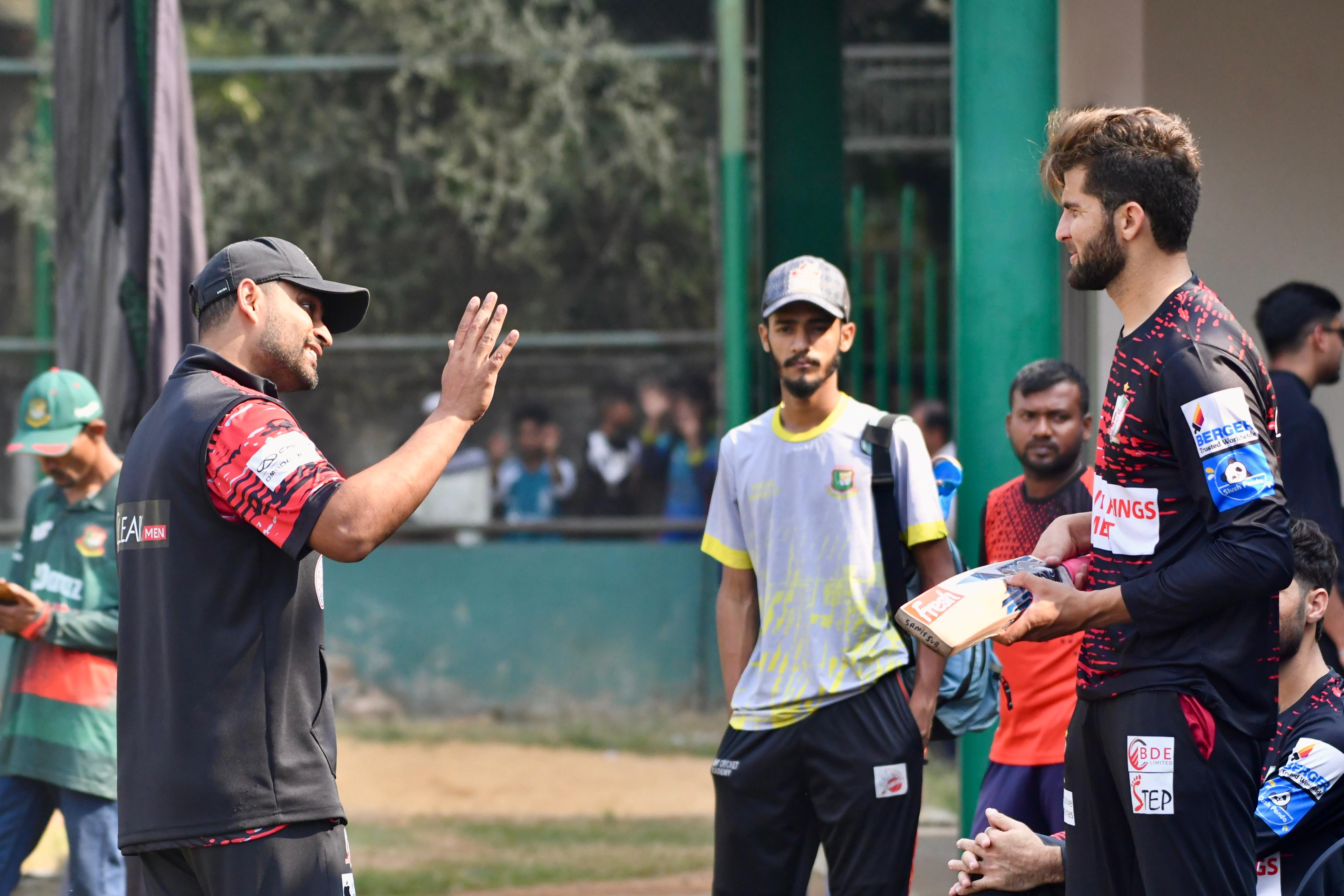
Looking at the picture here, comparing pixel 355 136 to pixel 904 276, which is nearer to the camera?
pixel 904 276

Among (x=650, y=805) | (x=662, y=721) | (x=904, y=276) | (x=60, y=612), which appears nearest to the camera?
(x=60, y=612)

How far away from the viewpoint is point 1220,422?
2.63 metres

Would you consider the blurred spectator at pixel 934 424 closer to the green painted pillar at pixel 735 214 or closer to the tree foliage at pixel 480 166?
the green painted pillar at pixel 735 214

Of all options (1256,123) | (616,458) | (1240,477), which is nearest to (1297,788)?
(1240,477)

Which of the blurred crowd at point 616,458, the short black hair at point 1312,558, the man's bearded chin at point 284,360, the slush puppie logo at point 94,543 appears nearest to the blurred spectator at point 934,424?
the blurred crowd at point 616,458

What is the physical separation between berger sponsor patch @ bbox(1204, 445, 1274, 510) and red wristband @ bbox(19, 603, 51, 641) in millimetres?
3673

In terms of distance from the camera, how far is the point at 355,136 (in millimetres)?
12812

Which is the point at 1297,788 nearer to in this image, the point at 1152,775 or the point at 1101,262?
the point at 1152,775

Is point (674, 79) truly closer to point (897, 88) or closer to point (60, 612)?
point (897, 88)

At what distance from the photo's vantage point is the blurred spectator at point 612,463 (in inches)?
474

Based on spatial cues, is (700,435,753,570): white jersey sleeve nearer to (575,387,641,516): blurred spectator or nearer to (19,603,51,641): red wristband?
(19,603,51,641): red wristband

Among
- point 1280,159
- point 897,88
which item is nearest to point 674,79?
point 897,88

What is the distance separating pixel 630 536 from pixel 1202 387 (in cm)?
945

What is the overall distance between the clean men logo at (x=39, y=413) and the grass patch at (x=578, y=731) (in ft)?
20.6
